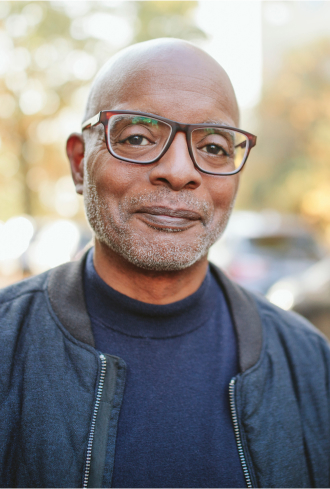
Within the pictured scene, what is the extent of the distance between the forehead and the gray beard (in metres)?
0.35

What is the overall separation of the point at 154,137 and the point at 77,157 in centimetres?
55

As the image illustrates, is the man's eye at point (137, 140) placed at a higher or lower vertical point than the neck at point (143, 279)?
higher

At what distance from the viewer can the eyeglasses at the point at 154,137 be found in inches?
64.3

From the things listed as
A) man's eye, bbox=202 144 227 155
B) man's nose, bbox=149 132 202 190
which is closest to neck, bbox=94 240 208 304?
man's nose, bbox=149 132 202 190

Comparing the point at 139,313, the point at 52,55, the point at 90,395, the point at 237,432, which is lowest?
the point at 237,432

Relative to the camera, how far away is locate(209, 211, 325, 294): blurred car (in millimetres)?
6762

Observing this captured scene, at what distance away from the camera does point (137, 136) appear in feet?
5.52

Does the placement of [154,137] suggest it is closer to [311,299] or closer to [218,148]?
[218,148]

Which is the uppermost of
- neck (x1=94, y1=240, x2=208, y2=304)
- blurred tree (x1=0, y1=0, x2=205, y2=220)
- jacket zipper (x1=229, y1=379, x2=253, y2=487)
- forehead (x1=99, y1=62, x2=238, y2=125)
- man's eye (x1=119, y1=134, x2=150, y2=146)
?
blurred tree (x1=0, y1=0, x2=205, y2=220)

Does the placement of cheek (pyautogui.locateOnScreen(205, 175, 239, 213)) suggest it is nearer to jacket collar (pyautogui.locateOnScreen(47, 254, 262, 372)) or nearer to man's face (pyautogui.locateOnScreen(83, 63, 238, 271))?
man's face (pyautogui.locateOnScreen(83, 63, 238, 271))

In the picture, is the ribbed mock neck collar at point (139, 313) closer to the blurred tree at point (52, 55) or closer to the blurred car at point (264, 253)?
the blurred car at point (264, 253)

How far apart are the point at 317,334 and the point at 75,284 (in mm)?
1225

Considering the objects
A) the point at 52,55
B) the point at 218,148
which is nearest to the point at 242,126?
the point at 218,148

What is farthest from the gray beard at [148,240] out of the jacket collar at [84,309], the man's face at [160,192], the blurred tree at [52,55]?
the blurred tree at [52,55]
